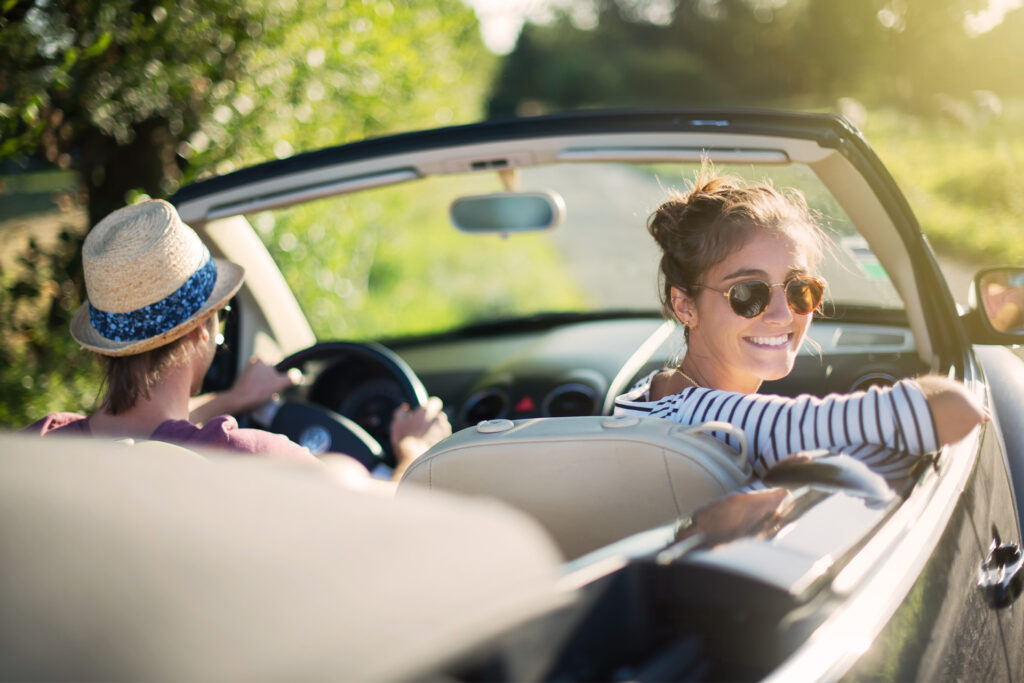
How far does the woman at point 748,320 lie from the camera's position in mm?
1886

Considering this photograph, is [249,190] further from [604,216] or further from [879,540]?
[604,216]

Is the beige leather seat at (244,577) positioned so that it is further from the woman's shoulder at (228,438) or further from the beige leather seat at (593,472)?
the woman's shoulder at (228,438)

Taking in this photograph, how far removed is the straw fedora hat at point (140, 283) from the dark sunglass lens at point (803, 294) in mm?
1527

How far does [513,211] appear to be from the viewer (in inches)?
142

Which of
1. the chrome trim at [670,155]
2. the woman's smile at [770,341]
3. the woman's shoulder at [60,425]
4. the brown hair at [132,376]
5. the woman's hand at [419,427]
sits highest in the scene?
the chrome trim at [670,155]

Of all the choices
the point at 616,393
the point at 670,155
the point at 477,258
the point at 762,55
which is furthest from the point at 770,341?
the point at 762,55

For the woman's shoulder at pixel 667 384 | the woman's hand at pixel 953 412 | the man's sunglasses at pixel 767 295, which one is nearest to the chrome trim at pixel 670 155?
the man's sunglasses at pixel 767 295

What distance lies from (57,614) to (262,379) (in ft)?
8.98

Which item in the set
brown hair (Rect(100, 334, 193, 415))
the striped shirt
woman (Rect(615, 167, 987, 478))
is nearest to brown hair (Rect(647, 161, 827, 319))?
woman (Rect(615, 167, 987, 478))

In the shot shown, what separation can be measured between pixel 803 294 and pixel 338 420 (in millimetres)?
1748

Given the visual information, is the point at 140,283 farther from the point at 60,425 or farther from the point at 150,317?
the point at 60,425

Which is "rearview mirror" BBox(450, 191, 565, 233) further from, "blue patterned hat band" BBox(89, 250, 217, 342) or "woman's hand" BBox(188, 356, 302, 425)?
"blue patterned hat band" BBox(89, 250, 217, 342)

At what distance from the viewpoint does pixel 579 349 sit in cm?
417

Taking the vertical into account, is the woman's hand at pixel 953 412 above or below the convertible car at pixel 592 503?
above
